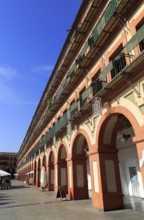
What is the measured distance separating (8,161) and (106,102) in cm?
→ 10043

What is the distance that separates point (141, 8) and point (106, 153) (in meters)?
7.40

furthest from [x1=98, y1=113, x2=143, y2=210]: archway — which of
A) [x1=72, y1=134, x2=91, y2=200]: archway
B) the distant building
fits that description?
the distant building

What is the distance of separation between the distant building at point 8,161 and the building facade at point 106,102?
90.1m

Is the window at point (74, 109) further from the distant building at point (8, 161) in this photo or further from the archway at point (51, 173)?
the distant building at point (8, 161)

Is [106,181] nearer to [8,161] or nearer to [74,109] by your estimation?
[74,109]

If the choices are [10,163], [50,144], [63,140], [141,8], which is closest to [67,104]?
[63,140]

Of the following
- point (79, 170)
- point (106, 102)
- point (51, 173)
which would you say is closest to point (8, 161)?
point (51, 173)

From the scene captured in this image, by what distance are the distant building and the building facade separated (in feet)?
296

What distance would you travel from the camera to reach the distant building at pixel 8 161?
10076 centimetres

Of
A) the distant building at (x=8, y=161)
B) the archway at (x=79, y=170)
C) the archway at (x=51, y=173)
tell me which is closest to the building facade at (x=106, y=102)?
Answer: the archway at (x=79, y=170)

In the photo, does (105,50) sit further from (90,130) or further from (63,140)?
(63,140)

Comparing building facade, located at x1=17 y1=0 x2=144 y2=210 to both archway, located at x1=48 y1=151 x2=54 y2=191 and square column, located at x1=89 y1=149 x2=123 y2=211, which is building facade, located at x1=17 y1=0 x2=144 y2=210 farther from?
archway, located at x1=48 y1=151 x2=54 y2=191

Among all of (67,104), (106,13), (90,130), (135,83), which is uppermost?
(106,13)

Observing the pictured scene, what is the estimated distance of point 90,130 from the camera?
42.9ft
